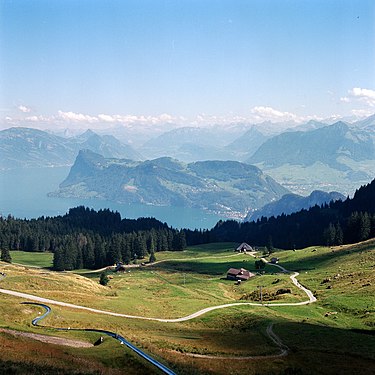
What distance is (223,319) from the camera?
216ft

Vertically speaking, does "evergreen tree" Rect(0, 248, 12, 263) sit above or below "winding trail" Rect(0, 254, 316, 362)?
above

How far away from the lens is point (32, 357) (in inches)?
1204

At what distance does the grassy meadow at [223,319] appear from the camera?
36.5 m

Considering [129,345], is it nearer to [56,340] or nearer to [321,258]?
[56,340]

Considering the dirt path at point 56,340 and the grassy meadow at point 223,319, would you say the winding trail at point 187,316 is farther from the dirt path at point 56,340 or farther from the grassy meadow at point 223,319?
the dirt path at point 56,340

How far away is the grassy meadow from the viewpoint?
36.5 meters

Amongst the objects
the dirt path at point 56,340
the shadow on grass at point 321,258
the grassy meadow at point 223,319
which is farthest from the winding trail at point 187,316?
the shadow on grass at point 321,258

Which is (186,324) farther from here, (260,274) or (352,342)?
(260,274)

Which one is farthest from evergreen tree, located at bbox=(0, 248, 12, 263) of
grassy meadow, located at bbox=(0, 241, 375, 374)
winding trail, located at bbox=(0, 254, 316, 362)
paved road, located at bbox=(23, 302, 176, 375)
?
paved road, located at bbox=(23, 302, 176, 375)

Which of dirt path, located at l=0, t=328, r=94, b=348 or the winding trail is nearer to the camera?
dirt path, located at l=0, t=328, r=94, b=348

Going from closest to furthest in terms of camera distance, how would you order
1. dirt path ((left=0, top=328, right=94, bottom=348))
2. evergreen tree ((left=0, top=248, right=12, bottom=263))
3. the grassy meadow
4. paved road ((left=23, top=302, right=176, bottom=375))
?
1. paved road ((left=23, top=302, right=176, bottom=375))
2. the grassy meadow
3. dirt path ((left=0, top=328, right=94, bottom=348))
4. evergreen tree ((left=0, top=248, right=12, bottom=263))

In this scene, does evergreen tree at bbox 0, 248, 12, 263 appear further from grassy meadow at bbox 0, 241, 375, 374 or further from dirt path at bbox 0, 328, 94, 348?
dirt path at bbox 0, 328, 94, 348

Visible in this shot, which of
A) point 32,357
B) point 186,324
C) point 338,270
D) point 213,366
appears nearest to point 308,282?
point 338,270

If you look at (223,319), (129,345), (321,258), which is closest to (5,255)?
(321,258)
